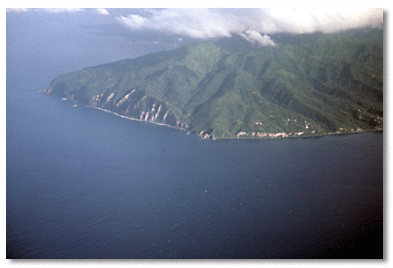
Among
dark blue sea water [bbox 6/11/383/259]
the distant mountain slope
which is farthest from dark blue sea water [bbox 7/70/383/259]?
the distant mountain slope

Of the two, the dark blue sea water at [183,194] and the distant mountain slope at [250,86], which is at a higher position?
the distant mountain slope at [250,86]

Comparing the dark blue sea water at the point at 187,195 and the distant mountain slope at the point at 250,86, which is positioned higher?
the distant mountain slope at the point at 250,86

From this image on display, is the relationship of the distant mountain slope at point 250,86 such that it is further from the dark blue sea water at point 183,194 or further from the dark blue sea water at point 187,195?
the dark blue sea water at point 187,195

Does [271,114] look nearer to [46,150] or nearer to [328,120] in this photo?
[328,120]

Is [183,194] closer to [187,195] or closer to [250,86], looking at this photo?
[187,195]

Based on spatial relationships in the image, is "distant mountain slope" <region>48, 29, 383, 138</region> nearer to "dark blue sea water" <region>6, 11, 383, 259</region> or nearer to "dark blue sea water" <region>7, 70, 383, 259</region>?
"dark blue sea water" <region>6, 11, 383, 259</region>

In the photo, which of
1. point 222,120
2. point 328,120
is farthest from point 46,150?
point 328,120

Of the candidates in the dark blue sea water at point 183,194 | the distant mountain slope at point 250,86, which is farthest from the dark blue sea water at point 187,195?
the distant mountain slope at point 250,86

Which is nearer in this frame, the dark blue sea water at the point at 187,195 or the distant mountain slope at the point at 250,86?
the dark blue sea water at the point at 187,195
